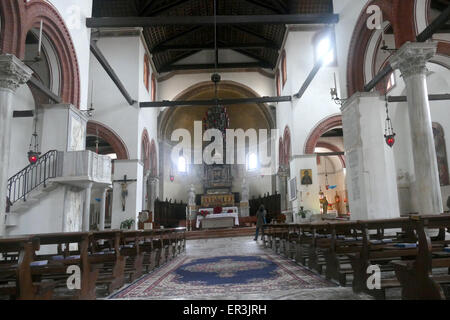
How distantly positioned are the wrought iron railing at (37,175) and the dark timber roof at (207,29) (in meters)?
8.34

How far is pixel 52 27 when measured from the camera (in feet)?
29.0

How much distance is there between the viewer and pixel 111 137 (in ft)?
51.0

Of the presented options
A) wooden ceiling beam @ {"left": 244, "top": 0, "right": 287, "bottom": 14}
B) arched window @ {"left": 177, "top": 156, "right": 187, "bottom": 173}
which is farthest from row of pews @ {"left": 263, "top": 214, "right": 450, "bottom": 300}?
arched window @ {"left": 177, "top": 156, "right": 187, "bottom": 173}

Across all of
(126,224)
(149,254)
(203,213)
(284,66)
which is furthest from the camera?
(203,213)

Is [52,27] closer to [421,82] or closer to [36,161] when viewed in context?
[36,161]

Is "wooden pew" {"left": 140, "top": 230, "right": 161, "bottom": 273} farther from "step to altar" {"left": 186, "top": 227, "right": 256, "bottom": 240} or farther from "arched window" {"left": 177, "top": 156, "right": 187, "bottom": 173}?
"arched window" {"left": 177, "top": 156, "right": 187, "bottom": 173}

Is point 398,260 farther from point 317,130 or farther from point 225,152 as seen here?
point 225,152

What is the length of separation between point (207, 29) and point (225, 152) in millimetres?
8149

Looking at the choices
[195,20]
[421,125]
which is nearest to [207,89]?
[195,20]

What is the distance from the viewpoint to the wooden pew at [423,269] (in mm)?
2711

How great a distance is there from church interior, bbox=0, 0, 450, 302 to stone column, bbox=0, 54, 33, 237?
3 cm

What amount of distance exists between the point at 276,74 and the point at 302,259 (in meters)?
16.5

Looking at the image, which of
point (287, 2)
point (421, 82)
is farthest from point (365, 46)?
point (287, 2)

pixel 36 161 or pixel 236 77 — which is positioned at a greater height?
pixel 236 77
